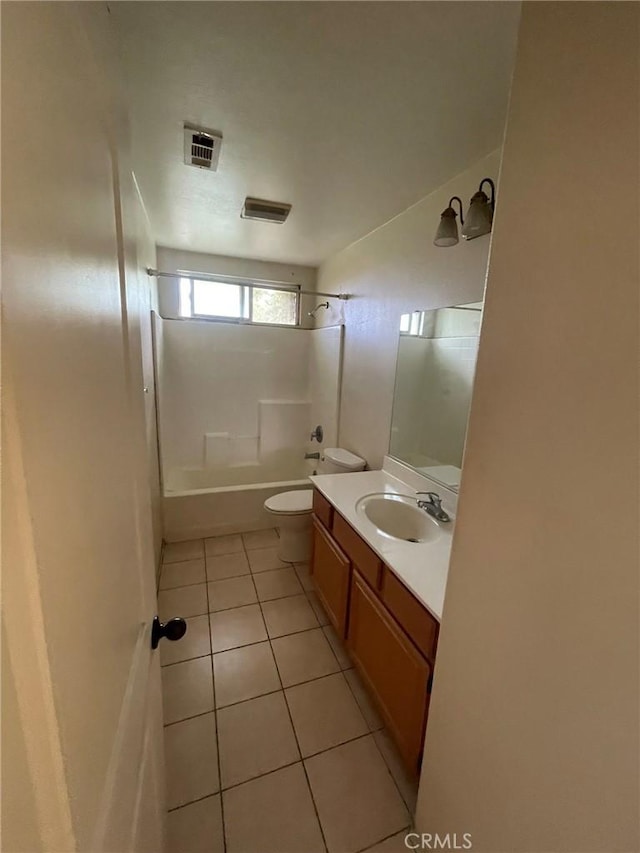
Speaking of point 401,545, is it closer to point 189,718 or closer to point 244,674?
point 244,674

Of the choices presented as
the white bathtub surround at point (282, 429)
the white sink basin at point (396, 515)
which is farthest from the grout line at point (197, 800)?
the white bathtub surround at point (282, 429)

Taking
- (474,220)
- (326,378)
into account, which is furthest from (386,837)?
(326,378)

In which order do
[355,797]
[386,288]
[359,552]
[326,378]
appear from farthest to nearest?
[326,378]
[386,288]
[359,552]
[355,797]

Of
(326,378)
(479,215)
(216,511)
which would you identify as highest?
(479,215)

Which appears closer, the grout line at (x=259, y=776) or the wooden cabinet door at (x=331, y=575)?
the grout line at (x=259, y=776)

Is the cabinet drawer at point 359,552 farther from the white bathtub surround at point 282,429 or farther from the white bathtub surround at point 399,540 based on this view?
the white bathtub surround at point 282,429

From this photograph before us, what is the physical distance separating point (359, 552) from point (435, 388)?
3.24 feet

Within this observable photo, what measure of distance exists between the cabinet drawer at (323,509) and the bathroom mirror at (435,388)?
56 cm

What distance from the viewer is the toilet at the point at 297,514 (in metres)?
2.41

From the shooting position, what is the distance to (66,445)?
1.20 ft

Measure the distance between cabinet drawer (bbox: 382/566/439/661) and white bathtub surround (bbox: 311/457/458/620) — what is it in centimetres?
4

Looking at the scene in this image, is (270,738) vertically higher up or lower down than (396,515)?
lower down

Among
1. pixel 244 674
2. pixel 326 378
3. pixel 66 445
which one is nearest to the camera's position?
pixel 66 445

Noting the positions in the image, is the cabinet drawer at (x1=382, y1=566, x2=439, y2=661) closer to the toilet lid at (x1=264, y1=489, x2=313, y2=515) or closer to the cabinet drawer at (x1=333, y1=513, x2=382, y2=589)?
the cabinet drawer at (x1=333, y1=513, x2=382, y2=589)
